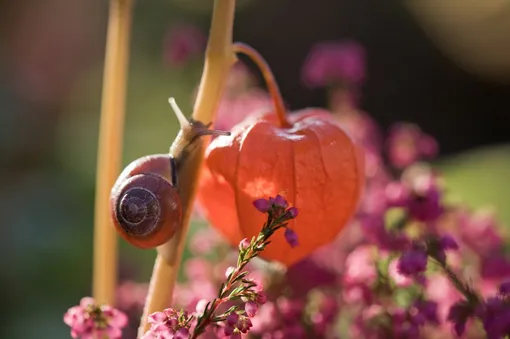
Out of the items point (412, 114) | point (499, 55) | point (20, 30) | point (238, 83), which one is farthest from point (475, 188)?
point (20, 30)

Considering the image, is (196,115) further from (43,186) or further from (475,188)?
(43,186)

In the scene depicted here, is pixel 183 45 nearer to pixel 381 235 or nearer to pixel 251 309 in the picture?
pixel 381 235

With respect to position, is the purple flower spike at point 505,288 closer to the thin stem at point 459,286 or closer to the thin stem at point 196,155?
the thin stem at point 459,286

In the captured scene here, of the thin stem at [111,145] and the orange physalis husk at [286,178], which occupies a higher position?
the thin stem at [111,145]

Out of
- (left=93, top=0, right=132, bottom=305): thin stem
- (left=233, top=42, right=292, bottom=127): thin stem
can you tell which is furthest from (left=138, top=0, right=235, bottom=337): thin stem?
Result: (left=93, top=0, right=132, bottom=305): thin stem

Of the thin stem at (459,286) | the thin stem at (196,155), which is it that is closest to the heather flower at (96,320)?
the thin stem at (196,155)
